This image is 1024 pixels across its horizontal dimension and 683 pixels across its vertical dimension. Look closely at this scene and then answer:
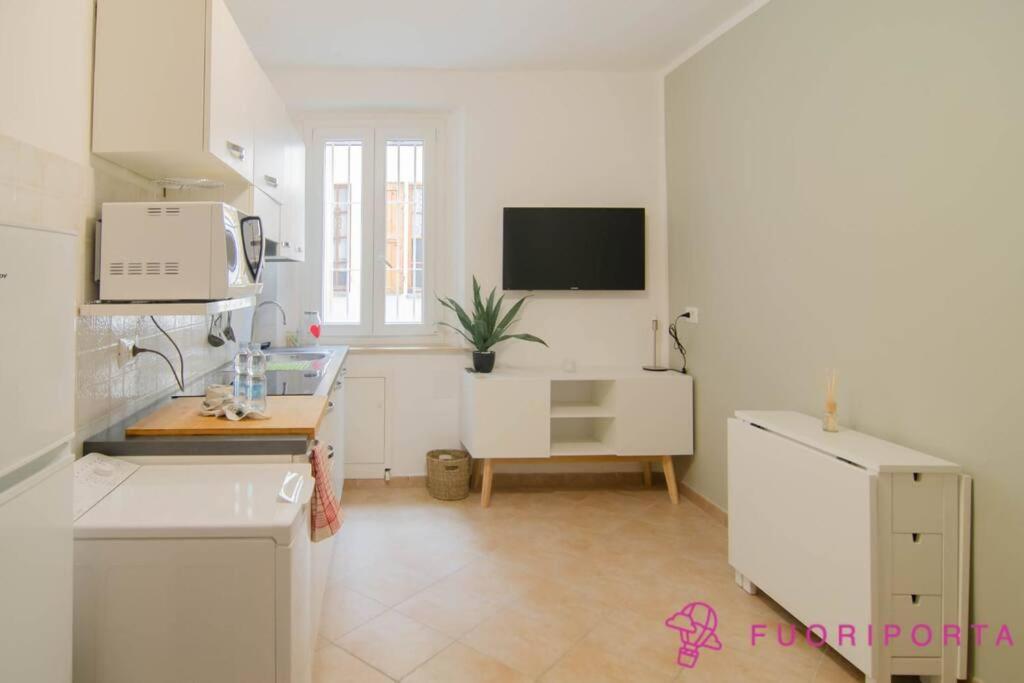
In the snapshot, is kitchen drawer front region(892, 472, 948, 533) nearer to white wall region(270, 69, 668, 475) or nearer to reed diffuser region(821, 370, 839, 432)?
reed diffuser region(821, 370, 839, 432)

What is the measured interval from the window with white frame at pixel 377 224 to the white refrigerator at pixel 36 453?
2.90 metres

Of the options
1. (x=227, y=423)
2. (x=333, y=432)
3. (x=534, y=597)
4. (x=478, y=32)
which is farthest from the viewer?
(x=478, y=32)

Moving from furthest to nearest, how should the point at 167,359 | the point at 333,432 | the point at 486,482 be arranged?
the point at 486,482
the point at 333,432
the point at 167,359

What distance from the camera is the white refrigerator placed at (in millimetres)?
920

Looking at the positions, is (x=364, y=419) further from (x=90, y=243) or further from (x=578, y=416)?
(x=90, y=243)

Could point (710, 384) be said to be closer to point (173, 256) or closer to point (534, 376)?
point (534, 376)

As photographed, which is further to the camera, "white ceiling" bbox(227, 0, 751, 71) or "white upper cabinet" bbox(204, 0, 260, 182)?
"white ceiling" bbox(227, 0, 751, 71)

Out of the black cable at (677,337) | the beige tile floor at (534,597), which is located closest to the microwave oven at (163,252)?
the beige tile floor at (534,597)

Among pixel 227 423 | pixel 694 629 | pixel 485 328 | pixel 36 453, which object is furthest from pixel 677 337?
pixel 36 453

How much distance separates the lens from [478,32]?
3.30 meters

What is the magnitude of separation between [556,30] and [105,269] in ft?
8.39

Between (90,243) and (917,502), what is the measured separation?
256 centimetres

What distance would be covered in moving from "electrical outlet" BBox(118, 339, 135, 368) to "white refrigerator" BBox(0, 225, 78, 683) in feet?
2.98

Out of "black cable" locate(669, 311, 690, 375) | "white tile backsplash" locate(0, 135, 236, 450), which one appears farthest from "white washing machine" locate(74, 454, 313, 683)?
"black cable" locate(669, 311, 690, 375)
